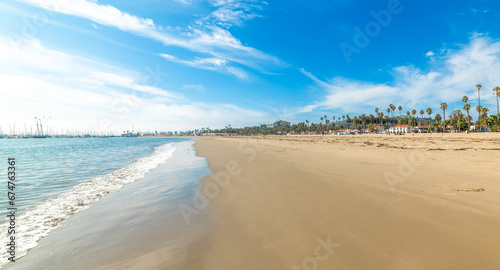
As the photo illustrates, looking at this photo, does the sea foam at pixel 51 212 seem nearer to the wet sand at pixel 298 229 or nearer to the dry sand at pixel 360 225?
the wet sand at pixel 298 229

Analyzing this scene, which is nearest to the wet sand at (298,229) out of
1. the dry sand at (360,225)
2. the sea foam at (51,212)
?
the dry sand at (360,225)

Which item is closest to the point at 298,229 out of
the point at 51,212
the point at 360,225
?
the point at 360,225

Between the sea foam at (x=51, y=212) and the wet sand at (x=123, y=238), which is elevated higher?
the wet sand at (x=123, y=238)

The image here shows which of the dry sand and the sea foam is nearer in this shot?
the dry sand

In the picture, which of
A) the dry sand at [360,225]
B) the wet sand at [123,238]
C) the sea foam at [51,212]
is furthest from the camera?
the sea foam at [51,212]

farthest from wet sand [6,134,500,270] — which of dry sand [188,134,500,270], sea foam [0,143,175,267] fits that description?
sea foam [0,143,175,267]

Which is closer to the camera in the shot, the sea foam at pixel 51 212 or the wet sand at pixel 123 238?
the wet sand at pixel 123 238

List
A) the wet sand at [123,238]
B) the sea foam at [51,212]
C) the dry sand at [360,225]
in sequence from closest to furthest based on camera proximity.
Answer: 1. the dry sand at [360,225]
2. the wet sand at [123,238]
3. the sea foam at [51,212]

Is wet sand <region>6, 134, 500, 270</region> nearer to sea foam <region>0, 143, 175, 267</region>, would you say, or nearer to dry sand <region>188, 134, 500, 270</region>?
dry sand <region>188, 134, 500, 270</region>

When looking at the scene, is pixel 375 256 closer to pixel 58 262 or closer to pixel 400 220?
pixel 400 220

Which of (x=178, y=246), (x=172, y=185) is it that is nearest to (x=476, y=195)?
(x=178, y=246)

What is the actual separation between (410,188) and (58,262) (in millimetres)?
9990

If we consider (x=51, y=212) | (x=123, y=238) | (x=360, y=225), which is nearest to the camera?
(x=360, y=225)

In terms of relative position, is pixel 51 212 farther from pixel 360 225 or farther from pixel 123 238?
pixel 360 225
